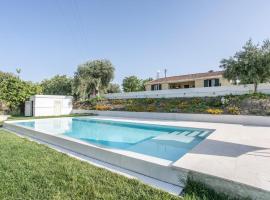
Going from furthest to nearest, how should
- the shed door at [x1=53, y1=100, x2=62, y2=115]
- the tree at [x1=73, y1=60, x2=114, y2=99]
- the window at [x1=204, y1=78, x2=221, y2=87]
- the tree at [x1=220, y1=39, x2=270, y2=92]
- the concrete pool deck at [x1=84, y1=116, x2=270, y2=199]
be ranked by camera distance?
the tree at [x1=73, y1=60, x2=114, y2=99] → the window at [x1=204, y1=78, x2=221, y2=87] → the shed door at [x1=53, y1=100, x2=62, y2=115] → the tree at [x1=220, y1=39, x2=270, y2=92] → the concrete pool deck at [x1=84, y1=116, x2=270, y2=199]

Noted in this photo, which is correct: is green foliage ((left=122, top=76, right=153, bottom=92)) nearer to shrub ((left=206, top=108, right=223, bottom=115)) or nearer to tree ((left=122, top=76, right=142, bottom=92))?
tree ((left=122, top=76, right=142, bottom=92))

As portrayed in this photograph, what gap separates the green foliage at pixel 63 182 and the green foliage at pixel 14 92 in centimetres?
1847

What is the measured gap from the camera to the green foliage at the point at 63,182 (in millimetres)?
3270

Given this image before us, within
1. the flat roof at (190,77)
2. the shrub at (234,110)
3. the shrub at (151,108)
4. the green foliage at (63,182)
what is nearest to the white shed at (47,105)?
the shrub at (151,108)

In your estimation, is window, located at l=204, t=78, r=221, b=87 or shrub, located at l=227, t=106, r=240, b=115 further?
window, located at l=204, t=78, r=221, b=87

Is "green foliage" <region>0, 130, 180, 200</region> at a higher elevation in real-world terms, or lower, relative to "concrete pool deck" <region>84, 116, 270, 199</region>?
lower

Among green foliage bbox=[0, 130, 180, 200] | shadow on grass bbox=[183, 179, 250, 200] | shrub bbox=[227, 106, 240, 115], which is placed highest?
shrub bbox=[227, 106, 240, 115]

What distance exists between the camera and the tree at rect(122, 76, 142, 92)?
39750 millimetres

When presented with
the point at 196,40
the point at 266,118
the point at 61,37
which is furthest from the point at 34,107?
the point at 266,118

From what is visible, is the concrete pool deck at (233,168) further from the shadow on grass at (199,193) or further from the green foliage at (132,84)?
the green foliage at (132,84)

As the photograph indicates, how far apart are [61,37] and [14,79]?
8657 millimetres

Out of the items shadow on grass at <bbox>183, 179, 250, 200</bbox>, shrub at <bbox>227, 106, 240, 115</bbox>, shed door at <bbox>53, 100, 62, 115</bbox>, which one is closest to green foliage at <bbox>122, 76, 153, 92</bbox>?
shed door at <bbox>53, 100, 62, 115</bbox>

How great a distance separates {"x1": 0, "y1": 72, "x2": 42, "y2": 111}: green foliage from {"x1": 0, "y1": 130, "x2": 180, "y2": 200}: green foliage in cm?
1847

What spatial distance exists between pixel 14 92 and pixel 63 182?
20725mm
